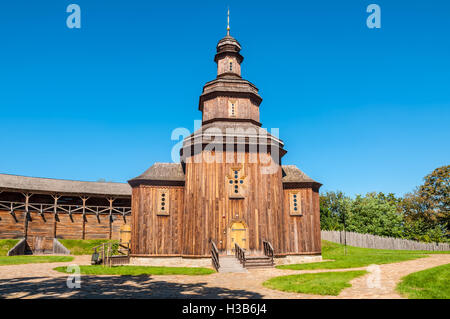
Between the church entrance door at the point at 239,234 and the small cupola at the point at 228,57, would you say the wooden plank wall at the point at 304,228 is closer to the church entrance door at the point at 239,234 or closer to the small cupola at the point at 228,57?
the church entrance door at the point at 239,234

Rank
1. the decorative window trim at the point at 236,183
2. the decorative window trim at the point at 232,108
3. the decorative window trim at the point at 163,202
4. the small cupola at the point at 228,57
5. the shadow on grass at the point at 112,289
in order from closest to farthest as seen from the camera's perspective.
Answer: the shadow on grass at the point at 112,289 → the decorative window trim at the point at 236,183 → the decorative window trim at the point at 163,202 → the decorative window trim at the point at 232,108 → the small cupola at the point at 228,57

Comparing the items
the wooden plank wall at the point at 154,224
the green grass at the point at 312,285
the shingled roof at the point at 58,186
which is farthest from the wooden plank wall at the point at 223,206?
the shingled roof at the point at 58,186

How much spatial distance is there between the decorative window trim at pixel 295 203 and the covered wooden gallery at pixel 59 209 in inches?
805

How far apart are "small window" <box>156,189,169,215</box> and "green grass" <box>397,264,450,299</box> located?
16.0m

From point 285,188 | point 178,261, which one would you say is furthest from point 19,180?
point 285,188

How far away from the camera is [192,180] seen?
22.6 m

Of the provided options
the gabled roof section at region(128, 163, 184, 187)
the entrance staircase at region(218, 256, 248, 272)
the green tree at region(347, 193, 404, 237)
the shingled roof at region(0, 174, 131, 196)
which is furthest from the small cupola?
the green tree at region(347, 193, 404, 237)

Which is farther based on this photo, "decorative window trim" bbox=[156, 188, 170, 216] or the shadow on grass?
"decorative window trim" bbox=[156, 188, 170, 216]

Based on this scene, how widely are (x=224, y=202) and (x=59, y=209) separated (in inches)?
912

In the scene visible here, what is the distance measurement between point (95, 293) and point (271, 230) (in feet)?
A: 45.0

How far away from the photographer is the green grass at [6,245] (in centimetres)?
3041

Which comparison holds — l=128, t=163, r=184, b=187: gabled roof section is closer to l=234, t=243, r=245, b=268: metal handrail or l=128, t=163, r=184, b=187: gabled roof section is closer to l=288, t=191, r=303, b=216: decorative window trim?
l=234, t=243, r=245, b=268: metal handrail

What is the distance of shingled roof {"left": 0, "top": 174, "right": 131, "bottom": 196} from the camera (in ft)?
114

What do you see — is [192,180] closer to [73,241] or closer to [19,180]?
[73,241]
